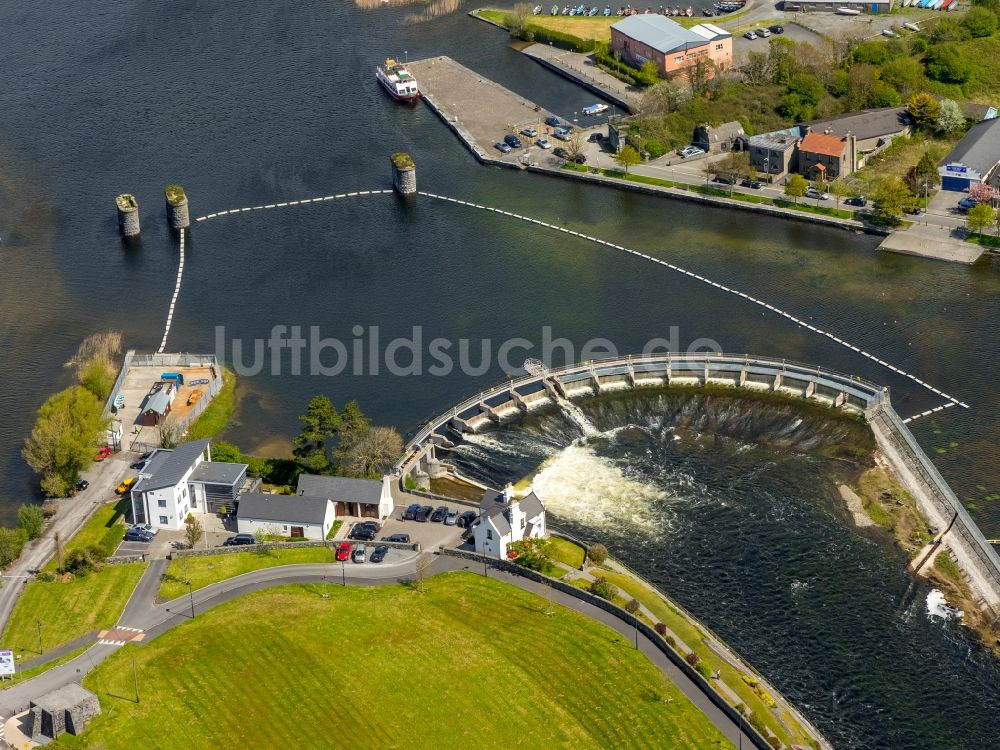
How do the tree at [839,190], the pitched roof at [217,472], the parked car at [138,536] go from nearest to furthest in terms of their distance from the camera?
1. the parked car at [138,536]
2. the pitched roof at [217,472]
3. the tree at [839,190]

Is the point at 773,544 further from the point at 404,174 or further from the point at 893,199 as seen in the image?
the point at 404,174

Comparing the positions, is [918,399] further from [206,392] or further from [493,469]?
[206,392]

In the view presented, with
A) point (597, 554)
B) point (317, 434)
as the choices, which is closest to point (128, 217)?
point (317, 434)

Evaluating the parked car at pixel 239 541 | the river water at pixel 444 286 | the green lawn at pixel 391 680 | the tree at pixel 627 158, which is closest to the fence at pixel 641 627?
the green lawn at pixel 391 680

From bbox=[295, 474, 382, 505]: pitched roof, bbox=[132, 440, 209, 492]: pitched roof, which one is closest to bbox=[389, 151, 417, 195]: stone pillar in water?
bbox=[132, 440, 209, 492]: pitched roof

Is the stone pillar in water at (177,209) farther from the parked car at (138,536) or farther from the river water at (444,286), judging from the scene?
the parked car at (138,536)

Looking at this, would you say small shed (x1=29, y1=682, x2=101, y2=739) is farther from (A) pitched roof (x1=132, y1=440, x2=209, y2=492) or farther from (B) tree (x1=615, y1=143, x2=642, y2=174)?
(B) tree (x1=615, y1=143, x2=642, y2=174)
